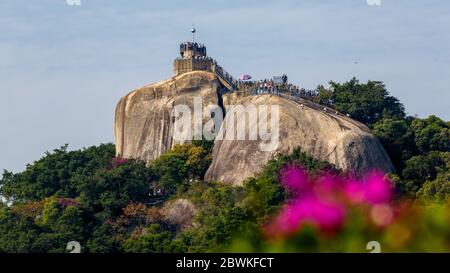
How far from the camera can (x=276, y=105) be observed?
57.5 meters

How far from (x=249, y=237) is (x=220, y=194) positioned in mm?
40850

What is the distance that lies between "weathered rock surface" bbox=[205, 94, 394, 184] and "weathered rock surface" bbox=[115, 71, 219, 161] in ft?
13.2

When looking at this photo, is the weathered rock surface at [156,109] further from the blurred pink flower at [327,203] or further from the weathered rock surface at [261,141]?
the blurred pink flower at [327,203]

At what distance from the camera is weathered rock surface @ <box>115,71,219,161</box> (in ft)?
202

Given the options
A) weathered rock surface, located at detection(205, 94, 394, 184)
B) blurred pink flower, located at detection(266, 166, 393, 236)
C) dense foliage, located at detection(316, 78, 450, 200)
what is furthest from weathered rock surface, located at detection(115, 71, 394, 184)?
blurred pink flower, located at detection(266, 166, 393, 236)

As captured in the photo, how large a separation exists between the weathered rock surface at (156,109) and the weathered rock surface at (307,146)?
402 centimetres

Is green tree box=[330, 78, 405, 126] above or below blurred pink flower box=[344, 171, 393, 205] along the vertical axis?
above

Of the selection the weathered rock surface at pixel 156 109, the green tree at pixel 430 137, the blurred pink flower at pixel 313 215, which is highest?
the weathered rock surface at pixel 156 109

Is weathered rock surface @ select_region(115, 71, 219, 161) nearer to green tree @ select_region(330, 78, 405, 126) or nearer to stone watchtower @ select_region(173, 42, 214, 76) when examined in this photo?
stone watchtower @ select_region(173, 42, 214, 76)

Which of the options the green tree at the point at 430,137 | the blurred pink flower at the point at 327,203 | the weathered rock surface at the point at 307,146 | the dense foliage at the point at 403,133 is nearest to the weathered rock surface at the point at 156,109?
the weathered rock surface at the point at 307,146

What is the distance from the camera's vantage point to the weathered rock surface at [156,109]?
6156 centimetres

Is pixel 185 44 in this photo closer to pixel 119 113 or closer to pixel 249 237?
pixel 119 113
